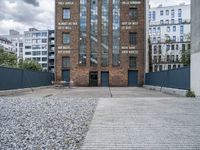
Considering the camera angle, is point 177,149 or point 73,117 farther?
point 73,117

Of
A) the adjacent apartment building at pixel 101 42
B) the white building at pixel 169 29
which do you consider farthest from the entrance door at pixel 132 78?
the white building at pixel 169 29

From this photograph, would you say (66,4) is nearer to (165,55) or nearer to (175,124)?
(175,124)

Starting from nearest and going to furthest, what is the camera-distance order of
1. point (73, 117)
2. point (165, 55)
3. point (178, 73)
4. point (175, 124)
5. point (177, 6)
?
point (175, 124) < point (73, 117) < point (178, 73) < point (165, 55) < point (177, 6)

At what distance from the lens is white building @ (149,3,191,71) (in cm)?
7681

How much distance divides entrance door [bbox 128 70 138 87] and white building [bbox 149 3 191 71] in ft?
124

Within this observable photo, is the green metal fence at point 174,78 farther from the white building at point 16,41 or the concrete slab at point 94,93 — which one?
the white building at point 16,41

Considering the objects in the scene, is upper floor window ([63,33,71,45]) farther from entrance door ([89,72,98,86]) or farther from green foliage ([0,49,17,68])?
green foliage ([0,49,17,68])

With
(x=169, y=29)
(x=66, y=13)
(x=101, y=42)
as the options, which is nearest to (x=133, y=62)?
(x=101, y=42)

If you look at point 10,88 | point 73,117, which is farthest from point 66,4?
point 73,117

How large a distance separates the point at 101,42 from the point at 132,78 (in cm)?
653

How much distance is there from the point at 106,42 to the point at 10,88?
776 inches

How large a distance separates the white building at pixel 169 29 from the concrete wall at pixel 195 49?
56.7 metres

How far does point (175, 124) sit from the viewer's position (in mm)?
7281

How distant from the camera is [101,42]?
38.3 meters
